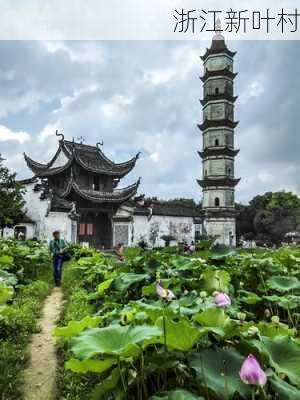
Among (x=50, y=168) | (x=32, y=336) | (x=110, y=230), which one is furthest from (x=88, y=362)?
(x=50, y=168)

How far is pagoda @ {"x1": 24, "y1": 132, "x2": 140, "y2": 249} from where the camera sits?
2383 centimetres

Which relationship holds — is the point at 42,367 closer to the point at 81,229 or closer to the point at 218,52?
the point at 81,229

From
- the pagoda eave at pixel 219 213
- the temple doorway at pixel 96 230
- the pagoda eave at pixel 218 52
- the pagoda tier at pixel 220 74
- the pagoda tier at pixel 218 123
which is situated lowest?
the temple doorway at pixel 96 230

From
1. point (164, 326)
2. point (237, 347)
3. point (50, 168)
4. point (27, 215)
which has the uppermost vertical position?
point (50, 168)

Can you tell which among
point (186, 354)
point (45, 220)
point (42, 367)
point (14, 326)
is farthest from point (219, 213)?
point (186, 354)

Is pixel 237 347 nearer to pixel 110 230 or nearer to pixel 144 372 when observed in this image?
pixel 144 372

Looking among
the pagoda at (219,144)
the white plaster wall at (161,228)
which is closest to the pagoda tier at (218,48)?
the pagoda at (219,144)

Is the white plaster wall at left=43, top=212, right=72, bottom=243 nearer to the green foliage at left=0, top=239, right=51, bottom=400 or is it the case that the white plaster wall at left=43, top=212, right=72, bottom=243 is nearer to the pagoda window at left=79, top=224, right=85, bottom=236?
the pagoda window at left=79, top=224, right=85, bottom=236

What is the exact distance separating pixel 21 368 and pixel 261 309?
2.20m

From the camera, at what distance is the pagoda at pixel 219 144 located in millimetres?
32219

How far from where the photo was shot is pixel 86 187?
87.6 feet

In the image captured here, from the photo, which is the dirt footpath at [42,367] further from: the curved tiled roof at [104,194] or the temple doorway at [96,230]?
the temple doorway at [96,230]

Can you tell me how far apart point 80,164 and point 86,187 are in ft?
5.70

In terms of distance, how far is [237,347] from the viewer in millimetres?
1947
